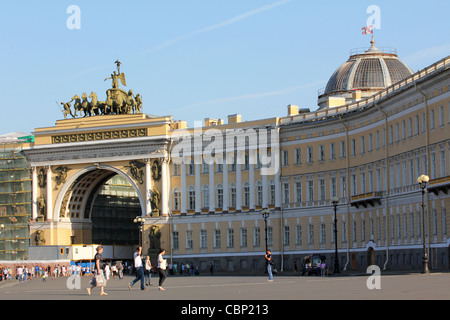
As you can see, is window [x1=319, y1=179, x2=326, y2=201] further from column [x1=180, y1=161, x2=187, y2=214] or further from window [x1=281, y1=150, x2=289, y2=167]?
column [x1=180, y1=161, x2=187, y2=214]

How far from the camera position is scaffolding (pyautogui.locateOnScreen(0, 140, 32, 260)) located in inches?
4542

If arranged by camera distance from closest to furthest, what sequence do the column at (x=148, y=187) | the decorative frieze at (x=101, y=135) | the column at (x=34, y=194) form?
the column at (x=148, y=187) → the decorative frieze at (x=101, y=135) → the column at (x=34, y=194)

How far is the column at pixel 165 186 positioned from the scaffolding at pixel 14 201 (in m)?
22.1

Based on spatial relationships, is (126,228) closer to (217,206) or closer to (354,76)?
(217,206)

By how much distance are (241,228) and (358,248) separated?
53.8 ft

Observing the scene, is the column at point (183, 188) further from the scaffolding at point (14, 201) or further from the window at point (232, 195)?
the scaffolding at point (14, 201)

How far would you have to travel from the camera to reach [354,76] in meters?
101

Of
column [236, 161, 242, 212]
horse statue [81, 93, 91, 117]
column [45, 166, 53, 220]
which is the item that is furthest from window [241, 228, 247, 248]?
horse statue [81, 93, 91, 117]

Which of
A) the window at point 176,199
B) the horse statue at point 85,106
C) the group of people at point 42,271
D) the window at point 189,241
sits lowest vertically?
the group of people at point 42,271

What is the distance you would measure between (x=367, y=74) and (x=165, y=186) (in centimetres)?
2339

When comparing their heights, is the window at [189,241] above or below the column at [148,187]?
below

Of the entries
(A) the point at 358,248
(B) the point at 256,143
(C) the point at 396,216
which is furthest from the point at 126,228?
(C) the point at 396,216

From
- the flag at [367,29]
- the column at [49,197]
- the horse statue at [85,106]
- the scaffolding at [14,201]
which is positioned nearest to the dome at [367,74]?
the flag at [367,29]

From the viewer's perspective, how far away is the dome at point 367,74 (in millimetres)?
100125
